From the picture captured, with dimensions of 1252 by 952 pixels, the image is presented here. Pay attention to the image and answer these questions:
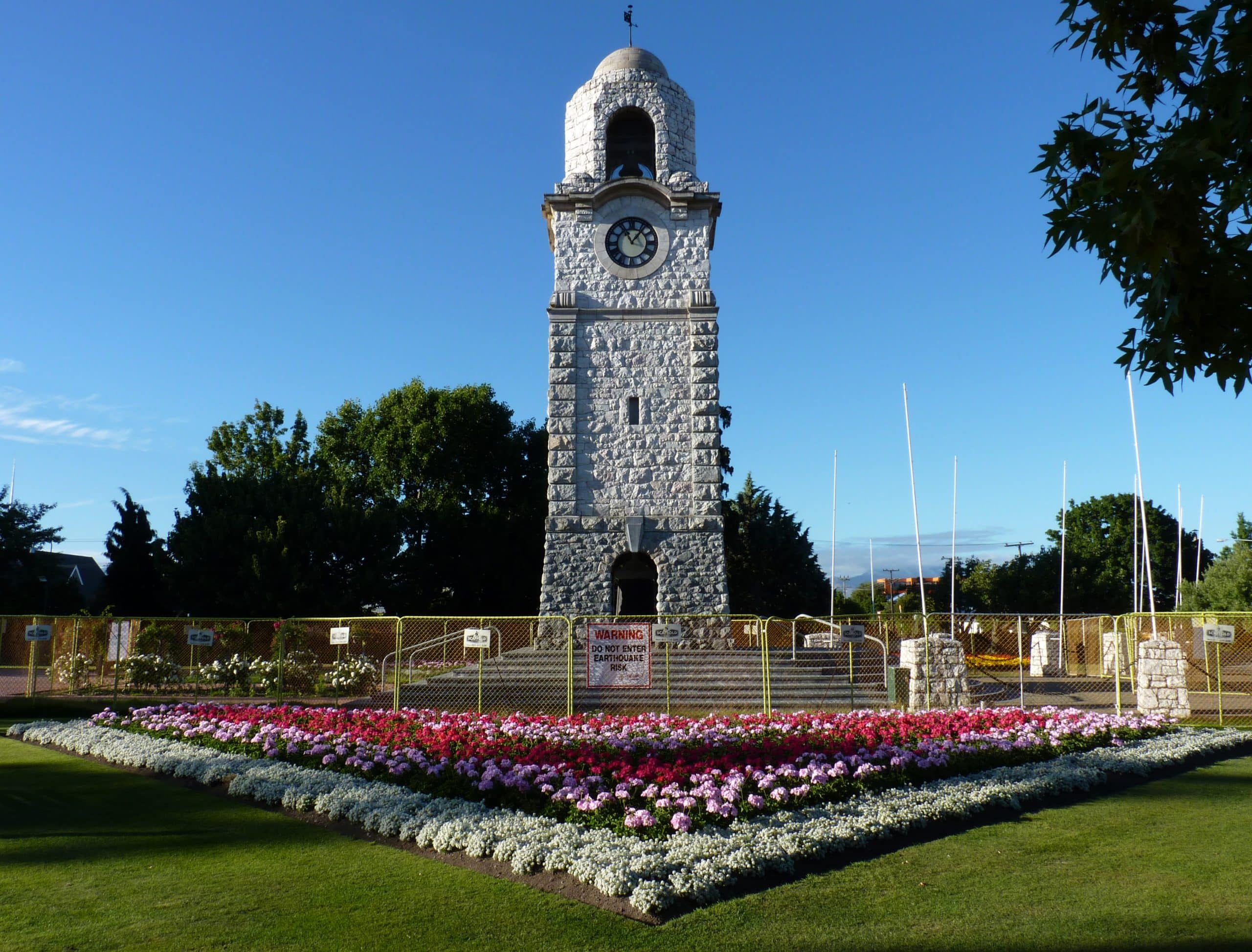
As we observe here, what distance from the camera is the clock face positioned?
24.0 meters

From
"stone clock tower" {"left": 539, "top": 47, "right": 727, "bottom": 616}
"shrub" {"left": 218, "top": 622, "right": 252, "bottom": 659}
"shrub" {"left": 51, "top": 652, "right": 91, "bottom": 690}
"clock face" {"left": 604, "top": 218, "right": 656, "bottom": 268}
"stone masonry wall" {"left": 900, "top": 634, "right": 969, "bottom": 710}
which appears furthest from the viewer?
"clock face" {"left": 604, "top": 218, "right": 656, "bottom": 268}

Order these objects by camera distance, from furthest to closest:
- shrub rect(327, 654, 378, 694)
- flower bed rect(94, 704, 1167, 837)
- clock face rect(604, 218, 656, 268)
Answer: clock face rect(604, 218, 656, 268)
shrub rect(327, 654, 378, 694)
flower bed rect(94, 704, 1167, 837)

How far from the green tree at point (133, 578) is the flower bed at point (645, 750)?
72.9 ft

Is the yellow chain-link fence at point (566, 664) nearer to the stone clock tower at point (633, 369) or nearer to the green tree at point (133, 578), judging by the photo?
the stone clock tower at point (633, 369)

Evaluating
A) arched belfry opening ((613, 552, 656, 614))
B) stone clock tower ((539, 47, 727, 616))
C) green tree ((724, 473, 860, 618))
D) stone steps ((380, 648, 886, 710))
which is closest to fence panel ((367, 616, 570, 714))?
stone steps ((380, 648, 886, 710))

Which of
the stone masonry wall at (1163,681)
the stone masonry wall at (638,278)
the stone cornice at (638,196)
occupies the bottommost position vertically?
the stone masonry wall at (1163,681)

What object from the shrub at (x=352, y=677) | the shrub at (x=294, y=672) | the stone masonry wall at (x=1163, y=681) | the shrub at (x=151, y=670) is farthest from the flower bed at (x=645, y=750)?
the shrub at (x=151, y=670)

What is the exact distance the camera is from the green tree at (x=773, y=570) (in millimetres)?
39281

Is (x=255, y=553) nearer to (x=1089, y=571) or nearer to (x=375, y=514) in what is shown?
(x=375, y=514)

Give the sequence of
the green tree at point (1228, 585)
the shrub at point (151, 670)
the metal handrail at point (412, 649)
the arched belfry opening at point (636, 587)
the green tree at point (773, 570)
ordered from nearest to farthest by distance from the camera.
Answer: the metal handrail at point (412, 649)
the shrub at point (151, 670)
the arched belfry opening at point (636, 587)
the green tree at point (1228, 585)
the green tree at point (773, 570)

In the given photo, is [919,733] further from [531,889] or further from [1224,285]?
[1224,285]

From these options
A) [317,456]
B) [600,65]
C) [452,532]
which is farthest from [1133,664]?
[317,456]

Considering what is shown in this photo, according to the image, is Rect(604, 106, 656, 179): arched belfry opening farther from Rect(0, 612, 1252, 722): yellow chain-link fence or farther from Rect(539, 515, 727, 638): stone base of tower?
Rect(0, 612, 1252, 722): yellow chain-link fence

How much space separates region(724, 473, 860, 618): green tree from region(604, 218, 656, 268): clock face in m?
16.7
